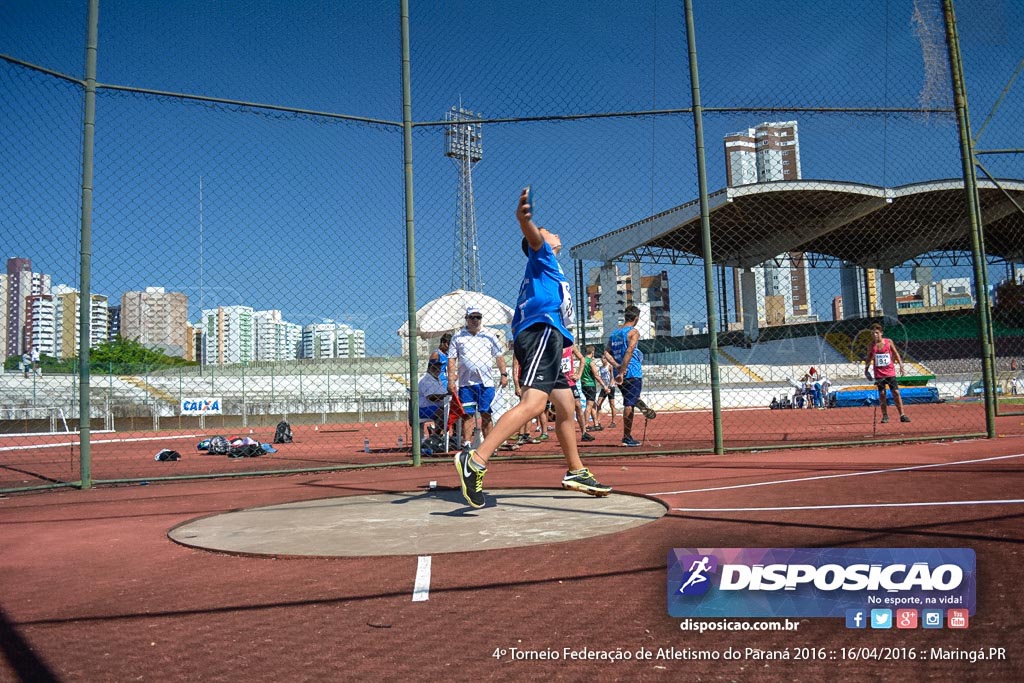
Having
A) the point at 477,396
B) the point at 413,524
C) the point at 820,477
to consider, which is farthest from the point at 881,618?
the point at 477,396

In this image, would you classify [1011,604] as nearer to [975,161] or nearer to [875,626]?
[875,626]

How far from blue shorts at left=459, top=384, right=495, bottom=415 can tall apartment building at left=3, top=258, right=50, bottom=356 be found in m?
4.64

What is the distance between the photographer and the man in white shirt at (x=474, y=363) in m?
9.02

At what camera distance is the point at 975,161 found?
8828mm

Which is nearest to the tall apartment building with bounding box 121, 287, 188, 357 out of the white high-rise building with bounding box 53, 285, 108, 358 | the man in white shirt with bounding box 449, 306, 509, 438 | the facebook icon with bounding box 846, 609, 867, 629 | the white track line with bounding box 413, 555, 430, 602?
the white high-rise building with bounding box 53, 285, 108, 358

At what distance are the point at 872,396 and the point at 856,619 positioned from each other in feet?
95.5

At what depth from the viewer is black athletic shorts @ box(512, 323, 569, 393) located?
15.3ft

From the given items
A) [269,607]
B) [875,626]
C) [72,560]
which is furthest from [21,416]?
[875,626]

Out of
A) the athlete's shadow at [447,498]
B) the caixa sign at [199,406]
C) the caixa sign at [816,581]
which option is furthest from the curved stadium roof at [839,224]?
the caixa sign at [816,581]

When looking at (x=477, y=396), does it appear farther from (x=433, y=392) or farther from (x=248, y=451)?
(x=248, y=451)

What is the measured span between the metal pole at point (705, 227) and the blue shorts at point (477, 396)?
2697 millimetres

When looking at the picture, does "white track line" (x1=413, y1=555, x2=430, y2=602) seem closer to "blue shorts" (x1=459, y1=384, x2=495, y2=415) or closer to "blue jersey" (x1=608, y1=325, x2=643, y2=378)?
"blue shorts" (x1=459, y1=384, x2=495, y2=415)

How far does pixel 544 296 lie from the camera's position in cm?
476

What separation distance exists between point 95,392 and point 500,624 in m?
27.8
